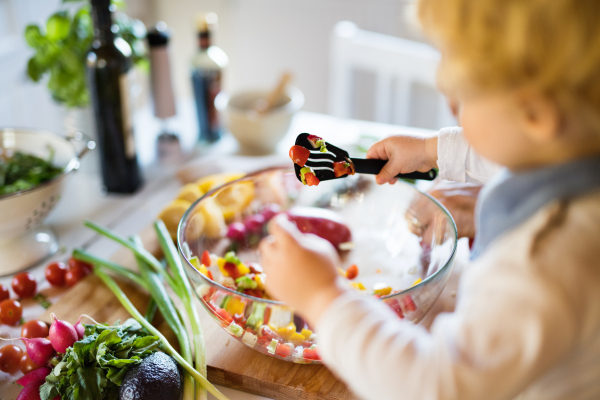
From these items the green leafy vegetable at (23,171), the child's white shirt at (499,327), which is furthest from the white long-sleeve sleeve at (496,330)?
the green leafy vegetable at (23,171)

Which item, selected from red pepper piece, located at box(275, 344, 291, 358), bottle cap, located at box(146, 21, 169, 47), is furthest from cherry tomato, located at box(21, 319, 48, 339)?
bottle cap, located at box(146, 21, 169, 47)

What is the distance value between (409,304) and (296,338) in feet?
0.53

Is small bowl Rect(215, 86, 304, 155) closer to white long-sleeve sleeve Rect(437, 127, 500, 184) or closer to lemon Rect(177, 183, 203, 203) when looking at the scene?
lemon Rect(177, 183, 203, 203)

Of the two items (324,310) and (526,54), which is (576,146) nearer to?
(526,54)

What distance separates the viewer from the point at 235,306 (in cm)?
67

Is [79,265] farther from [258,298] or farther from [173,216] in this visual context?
[258,298]

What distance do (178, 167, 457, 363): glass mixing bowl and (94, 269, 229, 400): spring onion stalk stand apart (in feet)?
0.24

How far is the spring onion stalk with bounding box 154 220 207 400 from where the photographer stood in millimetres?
735

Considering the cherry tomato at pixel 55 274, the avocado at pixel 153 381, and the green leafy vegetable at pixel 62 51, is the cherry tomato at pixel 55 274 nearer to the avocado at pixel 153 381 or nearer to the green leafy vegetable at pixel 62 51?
the avocado at pixel 153 381

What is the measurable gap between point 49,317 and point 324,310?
0.56 metres

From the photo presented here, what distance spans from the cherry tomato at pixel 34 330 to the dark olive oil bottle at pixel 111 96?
536 mm

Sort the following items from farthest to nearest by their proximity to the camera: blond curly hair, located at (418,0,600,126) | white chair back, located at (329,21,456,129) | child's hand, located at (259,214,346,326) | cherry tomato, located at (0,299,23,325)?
white chair back, located at (329,21,456,129) < cherry tomato, located at (0,299,23,325) < child's hand, located at (259,214,346,326) < blond curly hair, located at (418,0,600,126)

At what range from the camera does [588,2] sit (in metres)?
0.39

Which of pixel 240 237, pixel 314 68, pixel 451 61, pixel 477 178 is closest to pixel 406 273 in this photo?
pixel 477 178
